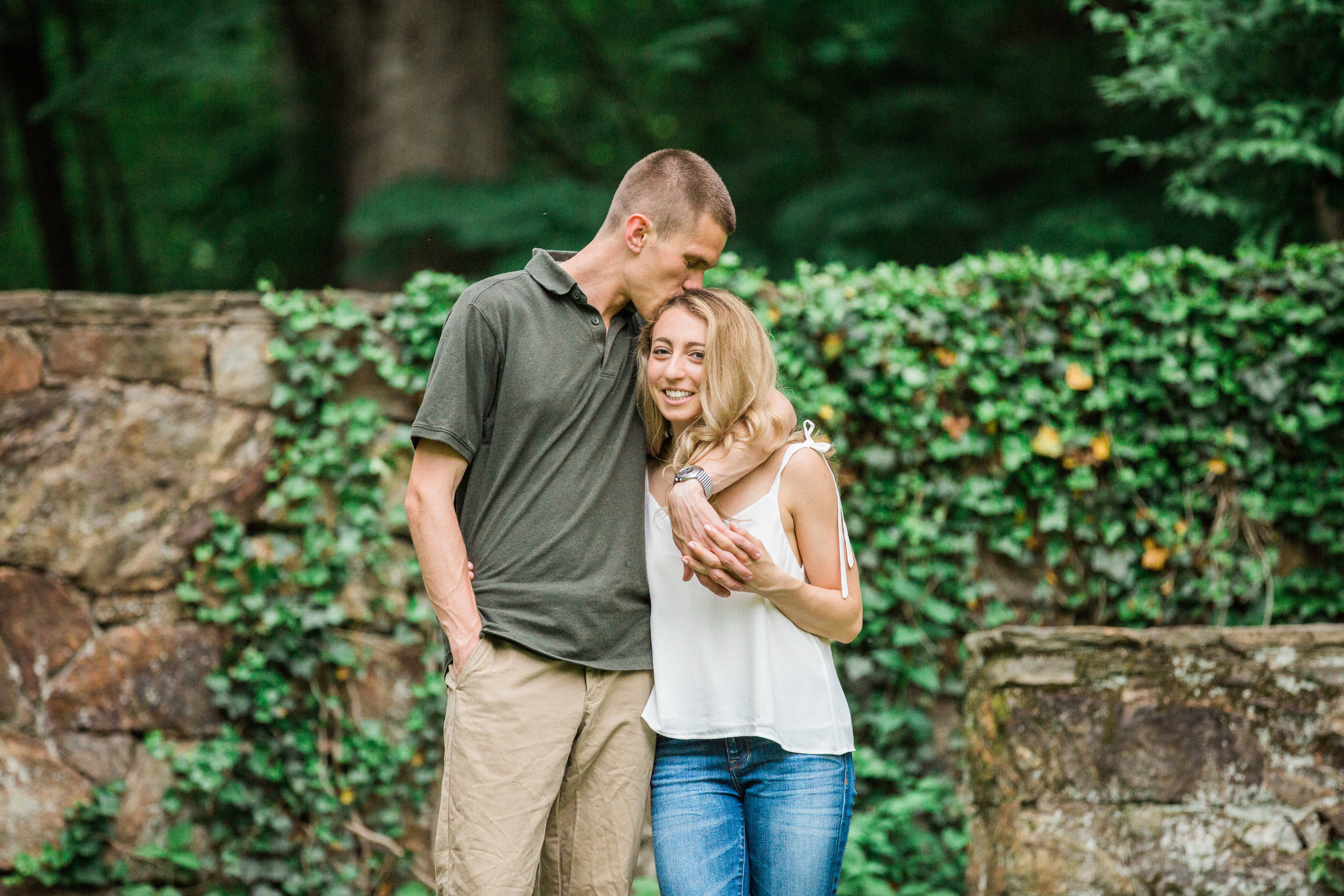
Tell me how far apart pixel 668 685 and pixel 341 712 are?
177 cm

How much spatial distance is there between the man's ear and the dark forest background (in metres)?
3.42

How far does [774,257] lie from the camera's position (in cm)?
662

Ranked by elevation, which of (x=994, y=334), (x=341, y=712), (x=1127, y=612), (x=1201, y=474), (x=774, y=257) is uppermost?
(x=774, y=257)

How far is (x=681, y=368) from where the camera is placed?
2105 millimetres

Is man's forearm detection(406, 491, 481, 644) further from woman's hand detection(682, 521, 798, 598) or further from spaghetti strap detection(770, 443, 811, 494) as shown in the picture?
spaghetti strap detection(770, 443, 811, 494)

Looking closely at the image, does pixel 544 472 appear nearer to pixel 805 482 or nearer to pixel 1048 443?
pixel 805 482

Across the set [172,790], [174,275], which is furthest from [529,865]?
[174,275]

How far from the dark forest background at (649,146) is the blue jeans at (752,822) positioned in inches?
151

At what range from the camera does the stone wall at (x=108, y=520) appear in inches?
130

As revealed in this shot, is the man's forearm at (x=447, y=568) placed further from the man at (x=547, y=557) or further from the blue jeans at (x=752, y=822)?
the blue jeans at (x=752, y=822)

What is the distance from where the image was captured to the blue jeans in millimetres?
2029

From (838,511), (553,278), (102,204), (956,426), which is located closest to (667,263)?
(553,278)

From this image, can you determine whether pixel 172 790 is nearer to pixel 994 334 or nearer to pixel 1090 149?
pixel 994 334

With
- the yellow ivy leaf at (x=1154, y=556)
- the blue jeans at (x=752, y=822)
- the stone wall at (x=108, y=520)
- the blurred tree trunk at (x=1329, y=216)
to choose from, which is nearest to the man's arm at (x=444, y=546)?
the blue jeans at (x=752, y=822)
